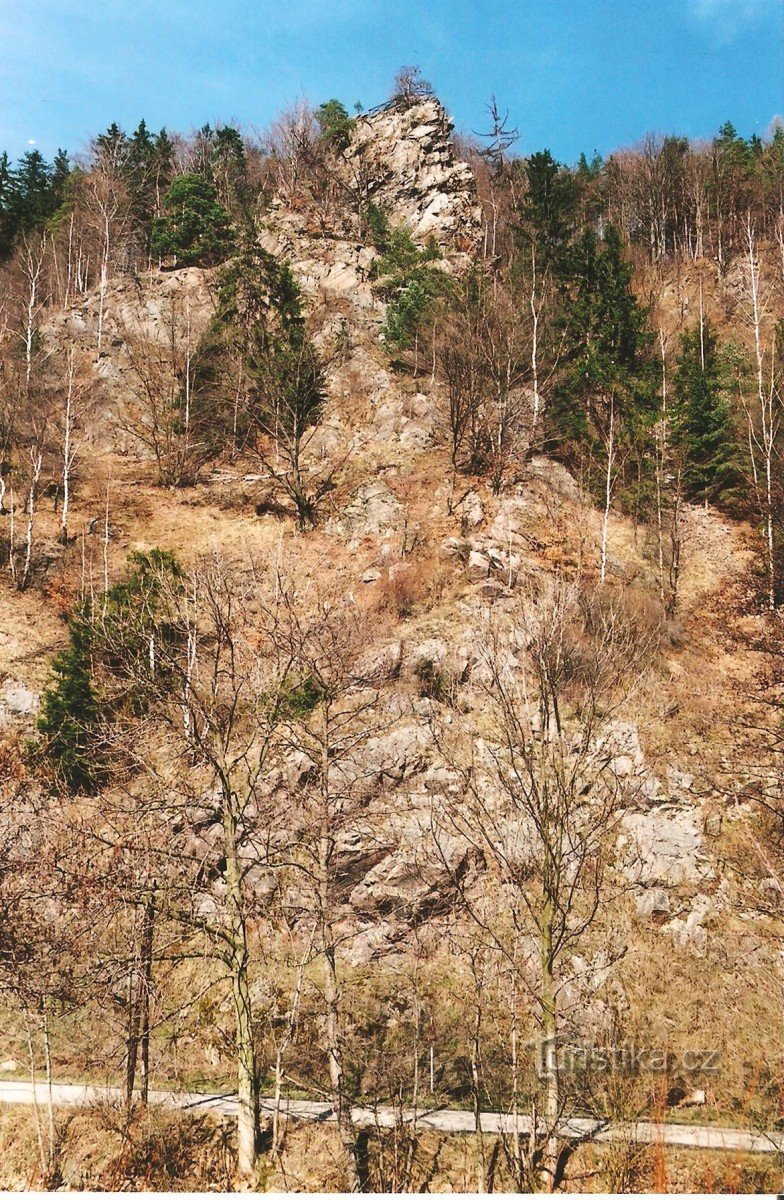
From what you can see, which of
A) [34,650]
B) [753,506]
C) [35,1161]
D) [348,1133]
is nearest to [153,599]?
[34,650]

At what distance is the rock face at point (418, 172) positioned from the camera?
4622 cm

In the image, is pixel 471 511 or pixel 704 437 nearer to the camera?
pixel 471 511

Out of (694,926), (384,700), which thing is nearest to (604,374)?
(384,700)

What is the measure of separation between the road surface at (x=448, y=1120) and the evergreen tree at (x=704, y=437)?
75.8 feet

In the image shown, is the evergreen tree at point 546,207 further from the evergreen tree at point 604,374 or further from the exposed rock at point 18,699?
the exposed rock at point 18,699

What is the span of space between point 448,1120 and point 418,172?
53.9 m

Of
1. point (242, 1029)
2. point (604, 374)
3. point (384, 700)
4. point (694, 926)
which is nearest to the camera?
point (242, 1029)

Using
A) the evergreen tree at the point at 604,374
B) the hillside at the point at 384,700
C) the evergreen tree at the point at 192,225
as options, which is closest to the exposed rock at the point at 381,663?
the hillside at the point at 384,700

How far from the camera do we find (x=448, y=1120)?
11250 millimetres

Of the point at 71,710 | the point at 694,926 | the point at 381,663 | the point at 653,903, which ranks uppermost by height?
the point at 381,663

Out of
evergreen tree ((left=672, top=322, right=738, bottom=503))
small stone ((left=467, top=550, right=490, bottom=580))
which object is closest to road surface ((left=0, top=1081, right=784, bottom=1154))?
small stone ((left=467, top=550, right=490, bottom=580))

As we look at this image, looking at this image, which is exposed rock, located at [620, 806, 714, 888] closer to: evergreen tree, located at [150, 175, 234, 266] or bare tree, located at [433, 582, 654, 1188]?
bare tree, located at [433, 582, 654, 1188]

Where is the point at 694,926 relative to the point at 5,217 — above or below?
below

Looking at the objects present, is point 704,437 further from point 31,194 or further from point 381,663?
point 31,194
